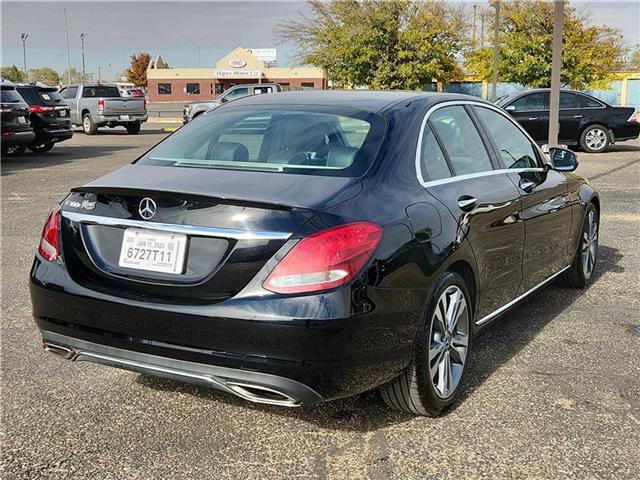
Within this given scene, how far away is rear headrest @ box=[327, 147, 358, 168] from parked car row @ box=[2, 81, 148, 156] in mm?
13465

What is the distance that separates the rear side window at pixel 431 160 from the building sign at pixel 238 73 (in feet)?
246

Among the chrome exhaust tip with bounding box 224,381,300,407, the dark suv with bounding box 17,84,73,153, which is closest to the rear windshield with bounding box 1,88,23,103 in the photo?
the dark suv with bounding box 17,84,73,153

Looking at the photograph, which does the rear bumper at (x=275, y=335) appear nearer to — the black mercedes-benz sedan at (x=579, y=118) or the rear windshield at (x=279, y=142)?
the rear windshield at (x=279, y=142)

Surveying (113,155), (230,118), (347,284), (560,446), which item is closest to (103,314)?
(347,284)

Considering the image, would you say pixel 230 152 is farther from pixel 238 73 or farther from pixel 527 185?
pixel 238 73

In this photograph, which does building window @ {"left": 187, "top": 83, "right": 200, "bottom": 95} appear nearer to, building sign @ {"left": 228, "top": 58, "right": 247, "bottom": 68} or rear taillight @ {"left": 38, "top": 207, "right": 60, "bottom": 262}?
building sign @ {"left": 228, "top": 58, "right": 247, "bottom": 68}

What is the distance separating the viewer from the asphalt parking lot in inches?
117

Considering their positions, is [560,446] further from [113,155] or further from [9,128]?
[113,155]

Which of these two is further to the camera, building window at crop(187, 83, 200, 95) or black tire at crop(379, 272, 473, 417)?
building window at crop(187, 83, 200, 95)

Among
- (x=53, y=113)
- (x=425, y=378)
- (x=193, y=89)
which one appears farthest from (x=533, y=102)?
(x=193, y=89)

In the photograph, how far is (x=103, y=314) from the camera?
304 centimetres

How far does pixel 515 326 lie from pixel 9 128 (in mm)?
13408

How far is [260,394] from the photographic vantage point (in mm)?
2881

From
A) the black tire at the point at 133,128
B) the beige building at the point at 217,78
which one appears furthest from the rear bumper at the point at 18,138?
the beige building at the point at 217,78
